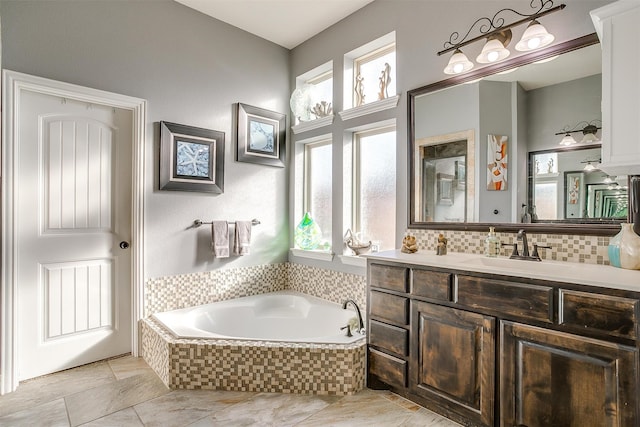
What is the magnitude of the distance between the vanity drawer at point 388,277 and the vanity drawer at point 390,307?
58 mm

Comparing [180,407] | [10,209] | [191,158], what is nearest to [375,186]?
[191,158]

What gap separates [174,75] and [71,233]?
60.7 inches

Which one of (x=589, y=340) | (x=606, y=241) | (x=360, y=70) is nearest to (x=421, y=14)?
(x=360, y=70)

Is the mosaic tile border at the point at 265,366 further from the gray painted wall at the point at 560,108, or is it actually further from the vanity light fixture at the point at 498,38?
the vanity light fixture at the point at 498,38

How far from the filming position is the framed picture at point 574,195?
6.23 feet

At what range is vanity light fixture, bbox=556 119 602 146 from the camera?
1.84 metres

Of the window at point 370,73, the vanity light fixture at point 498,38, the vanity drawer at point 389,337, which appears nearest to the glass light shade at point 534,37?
the vanity light fixture at point 498,38

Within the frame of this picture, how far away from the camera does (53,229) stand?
2453 millimetres

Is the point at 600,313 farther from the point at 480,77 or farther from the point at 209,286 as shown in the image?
the point at 209,286

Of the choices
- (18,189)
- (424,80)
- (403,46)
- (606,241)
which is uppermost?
(403,46)

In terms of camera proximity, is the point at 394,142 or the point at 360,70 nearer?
the point at 394,142

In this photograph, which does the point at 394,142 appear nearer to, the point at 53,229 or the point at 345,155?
the point at 345,155

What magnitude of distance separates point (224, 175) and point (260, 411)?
6.77 feet

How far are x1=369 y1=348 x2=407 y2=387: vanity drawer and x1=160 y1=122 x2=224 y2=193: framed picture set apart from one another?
6.61 ft
